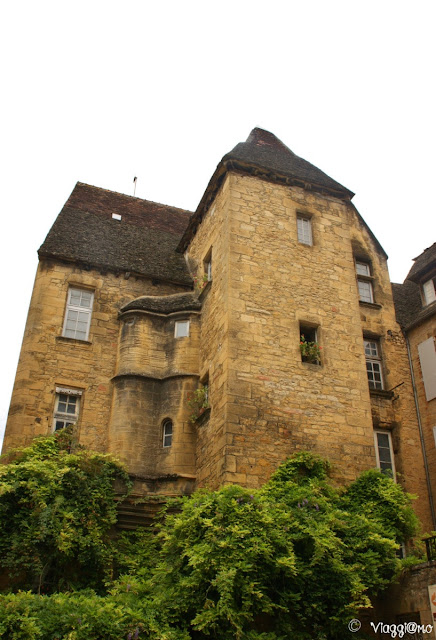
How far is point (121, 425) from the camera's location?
13508 millimetres

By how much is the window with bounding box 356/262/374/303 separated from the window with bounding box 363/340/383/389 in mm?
1313

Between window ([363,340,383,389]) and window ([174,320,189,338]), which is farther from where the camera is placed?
window ([363,340,383,389])

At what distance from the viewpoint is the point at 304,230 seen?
1508cm

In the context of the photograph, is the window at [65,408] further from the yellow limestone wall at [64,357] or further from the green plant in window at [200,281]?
the green plant in window at [200,281]

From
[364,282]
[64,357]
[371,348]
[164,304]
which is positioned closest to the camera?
[64,357]

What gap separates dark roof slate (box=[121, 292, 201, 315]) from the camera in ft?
49.3

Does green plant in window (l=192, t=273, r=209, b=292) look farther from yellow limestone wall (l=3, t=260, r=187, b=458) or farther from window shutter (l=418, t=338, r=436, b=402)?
window shutter (l=418, t=338, r=436, b=402)

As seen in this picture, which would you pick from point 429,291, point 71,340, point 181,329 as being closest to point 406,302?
point 429,291

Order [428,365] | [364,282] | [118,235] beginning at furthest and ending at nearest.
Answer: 1. [118,235]
2. [364,282]
3. [428,365]

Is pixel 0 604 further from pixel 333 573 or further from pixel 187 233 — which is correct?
pixel 187 233

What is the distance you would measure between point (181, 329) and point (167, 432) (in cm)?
259

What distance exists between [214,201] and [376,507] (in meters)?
8.43

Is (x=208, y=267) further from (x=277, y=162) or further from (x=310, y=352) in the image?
(x=310, y=352)

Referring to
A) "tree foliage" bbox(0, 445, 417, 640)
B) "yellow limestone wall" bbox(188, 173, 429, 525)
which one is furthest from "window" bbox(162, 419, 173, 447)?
"tree foliage" bbox(0, 445, 417, 640)
